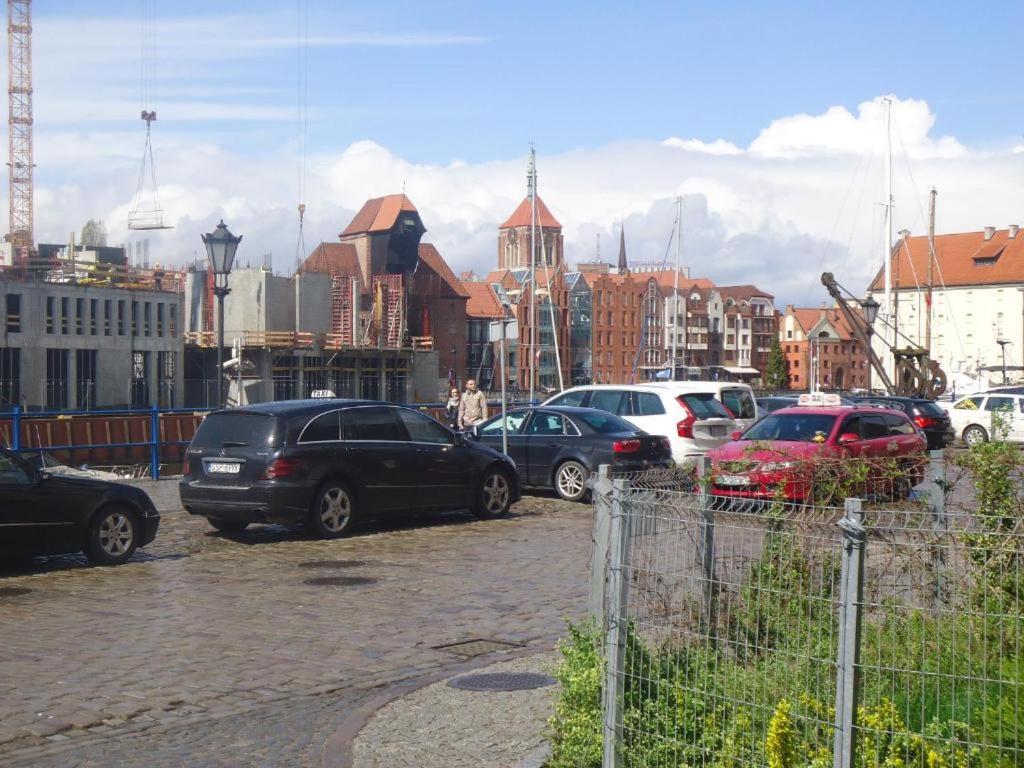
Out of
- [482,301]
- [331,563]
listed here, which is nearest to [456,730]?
[331,563]

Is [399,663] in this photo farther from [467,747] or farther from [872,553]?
[872,553]

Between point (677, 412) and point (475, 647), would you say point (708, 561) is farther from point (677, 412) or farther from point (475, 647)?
point (677, 412)

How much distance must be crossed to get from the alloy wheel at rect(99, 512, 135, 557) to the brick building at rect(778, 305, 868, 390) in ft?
514

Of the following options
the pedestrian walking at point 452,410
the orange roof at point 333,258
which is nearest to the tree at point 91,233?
the orange roof at point 333,258

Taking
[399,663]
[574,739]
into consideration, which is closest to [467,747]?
[574,739]

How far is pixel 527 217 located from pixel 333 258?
44.0 meters

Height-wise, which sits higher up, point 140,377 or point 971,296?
point 971,296

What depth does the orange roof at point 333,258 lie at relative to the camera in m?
127

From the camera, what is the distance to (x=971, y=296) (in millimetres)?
131125

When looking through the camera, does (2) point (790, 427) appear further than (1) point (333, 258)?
No

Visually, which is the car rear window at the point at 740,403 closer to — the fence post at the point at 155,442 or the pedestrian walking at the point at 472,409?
the pedestrian walking at the point at 472,409

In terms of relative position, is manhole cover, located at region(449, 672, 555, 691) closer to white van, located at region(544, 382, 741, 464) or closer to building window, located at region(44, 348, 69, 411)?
white van, located at region(544, 382, 741, 464)

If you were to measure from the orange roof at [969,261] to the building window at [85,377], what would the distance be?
72826mm

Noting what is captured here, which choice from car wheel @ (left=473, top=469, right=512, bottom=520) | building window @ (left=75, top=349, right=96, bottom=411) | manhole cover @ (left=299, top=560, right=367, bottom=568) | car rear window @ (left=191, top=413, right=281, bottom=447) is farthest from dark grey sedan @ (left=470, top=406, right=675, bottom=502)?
building window @ (left=75, top=349, right=96, bottom=411)
